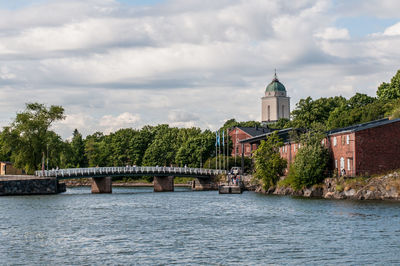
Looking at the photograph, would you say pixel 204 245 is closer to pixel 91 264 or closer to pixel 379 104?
pixel 91 264

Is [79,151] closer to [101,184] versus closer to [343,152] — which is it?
[101,184]

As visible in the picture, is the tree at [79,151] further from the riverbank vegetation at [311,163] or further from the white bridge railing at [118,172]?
the riverbank vegetation at [311,163]

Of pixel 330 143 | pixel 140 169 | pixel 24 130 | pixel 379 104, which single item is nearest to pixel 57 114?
pixel 24 130

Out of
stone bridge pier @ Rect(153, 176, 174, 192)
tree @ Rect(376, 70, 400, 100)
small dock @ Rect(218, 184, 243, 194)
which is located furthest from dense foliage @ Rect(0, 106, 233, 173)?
tree @ Rect(376, 70, 400, 100)

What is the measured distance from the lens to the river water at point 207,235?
3597 cm

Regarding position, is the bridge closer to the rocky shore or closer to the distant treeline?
the distant treeline

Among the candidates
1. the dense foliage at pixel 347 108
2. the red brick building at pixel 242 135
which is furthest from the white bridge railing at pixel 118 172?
the red brick building at pixel 242 135

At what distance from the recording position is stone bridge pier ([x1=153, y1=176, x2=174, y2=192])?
121438 millimetres

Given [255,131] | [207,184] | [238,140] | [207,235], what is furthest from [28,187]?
[255,131]

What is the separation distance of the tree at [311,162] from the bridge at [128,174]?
3683cm

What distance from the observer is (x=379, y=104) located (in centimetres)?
12262

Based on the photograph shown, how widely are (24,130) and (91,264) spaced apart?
278 ft

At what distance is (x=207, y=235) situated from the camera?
4531 cm

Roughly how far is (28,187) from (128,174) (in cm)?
1907
